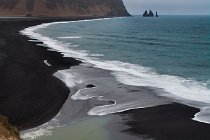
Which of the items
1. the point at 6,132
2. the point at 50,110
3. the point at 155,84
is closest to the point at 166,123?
the point at 50,110

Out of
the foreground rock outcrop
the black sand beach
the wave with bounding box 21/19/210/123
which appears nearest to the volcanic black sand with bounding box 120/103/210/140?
the black sand beach

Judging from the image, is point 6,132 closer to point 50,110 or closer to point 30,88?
point 50,110

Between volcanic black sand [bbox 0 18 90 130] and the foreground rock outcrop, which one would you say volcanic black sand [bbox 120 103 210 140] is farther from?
the foreground rock outcrop

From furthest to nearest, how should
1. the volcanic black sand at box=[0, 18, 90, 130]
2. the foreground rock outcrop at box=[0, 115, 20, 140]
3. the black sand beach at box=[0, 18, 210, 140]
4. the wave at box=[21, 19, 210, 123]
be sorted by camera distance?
the wave at box=[21, 19, 210, 123]
the volcanic black sand at box=[0, 18, 90, 130]
the black sand beach at box=[0, 18, 210, 140]
the foreground rock outcrop at box=[0, 115, 20, 140]

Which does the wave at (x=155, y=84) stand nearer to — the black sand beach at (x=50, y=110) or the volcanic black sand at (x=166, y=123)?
the volcanic black sand at (x=166, y=123)

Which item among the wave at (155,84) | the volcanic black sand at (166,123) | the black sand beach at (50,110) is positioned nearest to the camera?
the volcanic black sand at (166,123)

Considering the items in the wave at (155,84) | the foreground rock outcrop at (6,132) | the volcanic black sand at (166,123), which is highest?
the foreground rock outcrop at (6,132)

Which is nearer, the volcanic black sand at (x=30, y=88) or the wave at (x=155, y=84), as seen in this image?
the volcanic black sand at (x=30, y=88)

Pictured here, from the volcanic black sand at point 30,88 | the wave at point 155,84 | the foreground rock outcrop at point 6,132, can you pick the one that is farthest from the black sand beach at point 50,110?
the foreground rock outcrop at point 6,132

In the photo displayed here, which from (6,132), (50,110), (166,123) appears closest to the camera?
(6,132)
